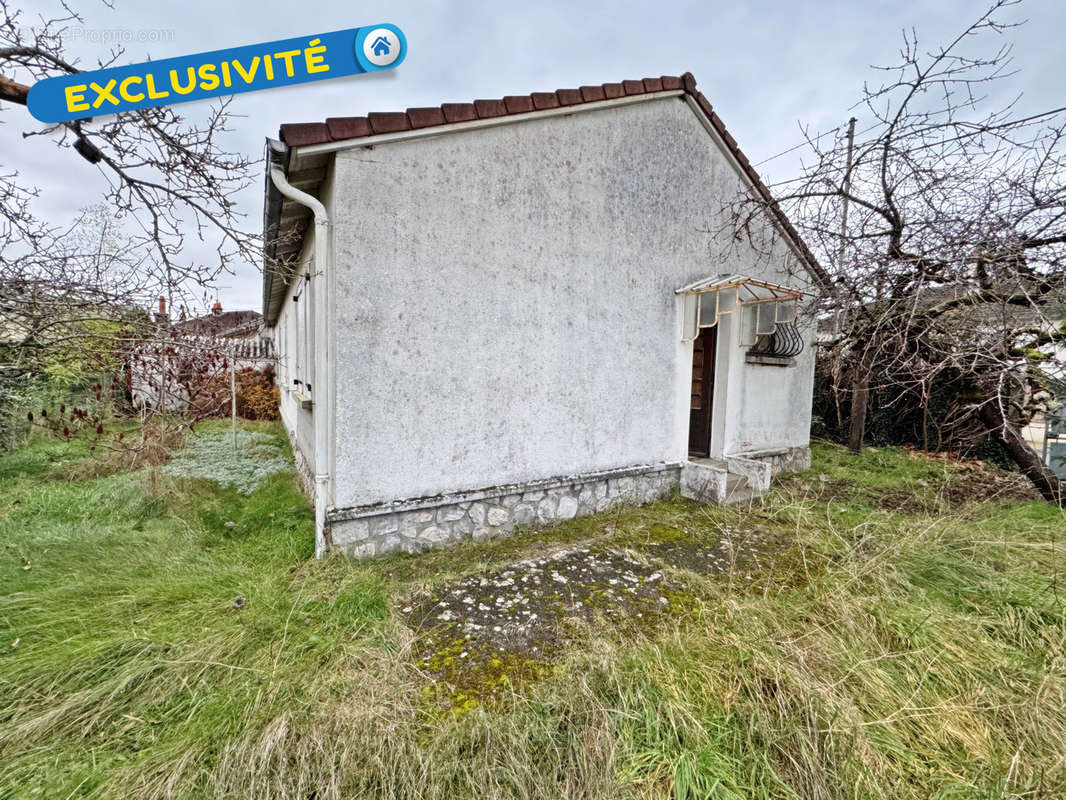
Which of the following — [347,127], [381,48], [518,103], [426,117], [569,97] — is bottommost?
[347,127]

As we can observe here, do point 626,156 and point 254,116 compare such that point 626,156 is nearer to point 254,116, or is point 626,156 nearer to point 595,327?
point 595,327

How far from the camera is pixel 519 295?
16.1 feet

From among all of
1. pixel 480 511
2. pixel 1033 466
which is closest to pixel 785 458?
pixel 1033 466

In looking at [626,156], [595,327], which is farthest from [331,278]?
[626,156]

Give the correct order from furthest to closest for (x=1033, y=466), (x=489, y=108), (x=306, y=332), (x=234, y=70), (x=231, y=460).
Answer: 1. (x=231, y=460)
2. (x=1033, y=466)
3. (x=306, y=332)
4. (x=489, y=108)
5. (x=234, y=70)

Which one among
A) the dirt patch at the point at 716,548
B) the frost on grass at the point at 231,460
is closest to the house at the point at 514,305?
the frost on grass at the point at 231,460

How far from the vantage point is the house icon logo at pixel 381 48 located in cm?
348

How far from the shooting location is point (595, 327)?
550 cm

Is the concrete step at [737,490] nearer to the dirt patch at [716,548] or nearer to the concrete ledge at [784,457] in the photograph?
the concrete ledge at [784,457]

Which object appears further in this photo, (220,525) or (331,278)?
(220,525)

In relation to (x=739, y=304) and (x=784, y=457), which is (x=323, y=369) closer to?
(x=739, y=304)

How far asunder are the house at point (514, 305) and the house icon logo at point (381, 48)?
47cm

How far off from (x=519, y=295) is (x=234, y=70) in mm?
2907

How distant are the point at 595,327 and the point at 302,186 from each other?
342cm
